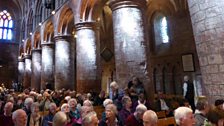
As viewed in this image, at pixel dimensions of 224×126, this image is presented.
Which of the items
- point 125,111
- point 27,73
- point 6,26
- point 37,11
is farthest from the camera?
point 6,26

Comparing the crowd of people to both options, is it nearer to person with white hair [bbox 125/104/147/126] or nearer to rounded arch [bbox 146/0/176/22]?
person with white hair [bbox 125/104/147/126]

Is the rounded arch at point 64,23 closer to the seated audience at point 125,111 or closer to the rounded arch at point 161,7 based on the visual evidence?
the rounded arch at point 161,7

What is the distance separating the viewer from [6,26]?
3109 cm

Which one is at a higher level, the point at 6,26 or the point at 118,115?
the point at 6,26

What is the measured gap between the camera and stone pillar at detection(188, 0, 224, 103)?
4301 mm

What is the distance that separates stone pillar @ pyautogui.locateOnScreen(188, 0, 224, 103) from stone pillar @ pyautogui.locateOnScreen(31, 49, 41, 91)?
17346mm

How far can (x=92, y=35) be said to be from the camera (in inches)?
437

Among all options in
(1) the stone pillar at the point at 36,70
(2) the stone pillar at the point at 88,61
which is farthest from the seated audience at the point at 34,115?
(1) the stone pillar at the point at 36,70

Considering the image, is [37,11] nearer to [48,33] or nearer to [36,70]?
[48,33]

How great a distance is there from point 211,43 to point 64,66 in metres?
10.9

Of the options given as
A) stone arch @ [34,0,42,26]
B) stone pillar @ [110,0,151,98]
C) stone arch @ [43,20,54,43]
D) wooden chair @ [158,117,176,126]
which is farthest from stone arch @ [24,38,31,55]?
wooden chair @ [158,117,176,126]

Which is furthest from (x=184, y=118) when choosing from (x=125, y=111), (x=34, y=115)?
(x=34, y=115)

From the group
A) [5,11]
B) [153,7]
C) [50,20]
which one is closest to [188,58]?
[153,7]

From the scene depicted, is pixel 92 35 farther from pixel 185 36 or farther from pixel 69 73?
pixel 185 36
